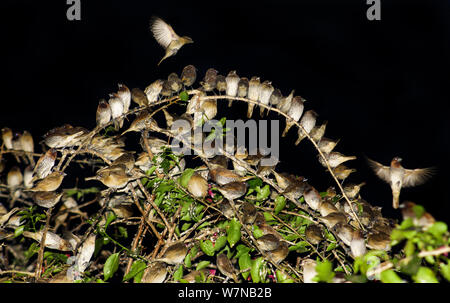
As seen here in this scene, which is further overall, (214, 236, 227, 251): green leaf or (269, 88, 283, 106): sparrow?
(269, 88, 283, 106): sparrow

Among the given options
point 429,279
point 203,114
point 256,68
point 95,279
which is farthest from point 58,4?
point 429,279

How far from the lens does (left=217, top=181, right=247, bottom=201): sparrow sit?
726 mm

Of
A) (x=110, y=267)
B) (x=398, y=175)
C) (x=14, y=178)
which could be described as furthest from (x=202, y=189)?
(x=14, y=178)

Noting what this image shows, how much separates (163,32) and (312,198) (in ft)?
2.41

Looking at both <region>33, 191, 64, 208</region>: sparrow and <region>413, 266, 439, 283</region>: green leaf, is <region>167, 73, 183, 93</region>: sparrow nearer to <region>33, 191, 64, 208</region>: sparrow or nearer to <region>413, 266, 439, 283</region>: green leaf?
<region>33, 191, 64, 208</region>: sparrow

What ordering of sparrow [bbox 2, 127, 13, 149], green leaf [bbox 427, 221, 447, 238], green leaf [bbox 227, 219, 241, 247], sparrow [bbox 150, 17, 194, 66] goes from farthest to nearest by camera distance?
sparrow [bbox 2, 127, 13, 149], sparrow [bbox 150, 17, 194, 66], green leaf [bbox 227, 219, 241, 247], green leaf [bbox 427, 221, 447, 238]

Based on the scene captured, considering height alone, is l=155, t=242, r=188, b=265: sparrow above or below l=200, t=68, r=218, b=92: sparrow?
below

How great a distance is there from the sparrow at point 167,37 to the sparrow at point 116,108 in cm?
33

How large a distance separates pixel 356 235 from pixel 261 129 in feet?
1.06

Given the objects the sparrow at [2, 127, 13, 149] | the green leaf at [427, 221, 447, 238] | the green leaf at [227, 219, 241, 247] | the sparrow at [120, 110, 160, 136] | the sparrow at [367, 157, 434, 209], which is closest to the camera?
the green leaf at [427, 221, 447, 238]

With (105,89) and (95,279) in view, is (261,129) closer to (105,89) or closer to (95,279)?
(95,279)

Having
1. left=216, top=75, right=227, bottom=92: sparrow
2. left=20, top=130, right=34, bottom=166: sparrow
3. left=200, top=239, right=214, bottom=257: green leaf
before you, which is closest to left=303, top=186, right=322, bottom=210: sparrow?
left=200, top=239, right=214, bottom=257: green leaf

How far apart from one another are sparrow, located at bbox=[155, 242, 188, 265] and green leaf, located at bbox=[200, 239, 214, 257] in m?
0.04

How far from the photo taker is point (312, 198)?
0.76m
